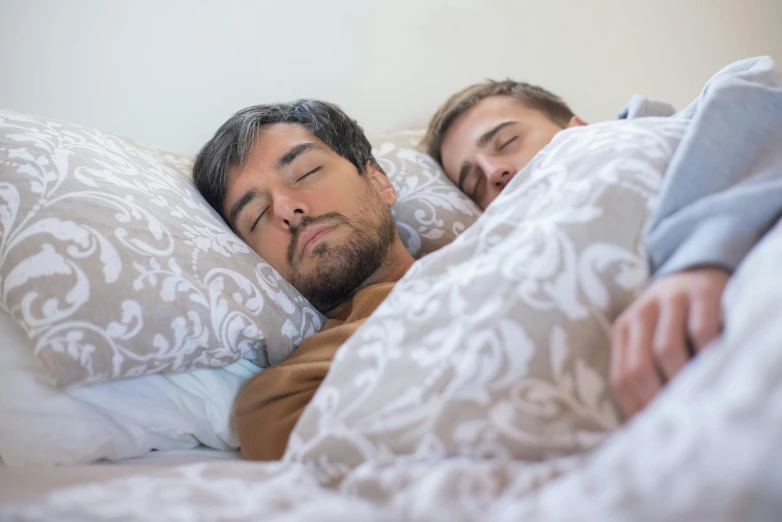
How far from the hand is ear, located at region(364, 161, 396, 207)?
32.0 inches

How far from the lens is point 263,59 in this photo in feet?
4.99

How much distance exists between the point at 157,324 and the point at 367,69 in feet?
3.47

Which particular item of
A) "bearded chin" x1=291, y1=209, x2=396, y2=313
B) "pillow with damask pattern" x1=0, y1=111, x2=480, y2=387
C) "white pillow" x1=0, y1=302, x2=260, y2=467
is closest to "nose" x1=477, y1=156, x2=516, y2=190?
"bearded chin" x1=291, y1=209, x2=396, y2=313

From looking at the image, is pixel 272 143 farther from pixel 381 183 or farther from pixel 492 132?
pixel 492 132

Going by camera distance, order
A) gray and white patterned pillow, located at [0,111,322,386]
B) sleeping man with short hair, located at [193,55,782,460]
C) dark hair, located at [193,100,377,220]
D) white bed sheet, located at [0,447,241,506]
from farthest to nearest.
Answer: dark hair, located at [193,100,377,220]
sleeping man with short hair, located at [193,55,782,460]
gray and white patterned pillow, located at [0,111,322,386]
white bed sheet, located at [0,447,241,506]

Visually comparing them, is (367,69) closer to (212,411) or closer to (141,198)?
(141,198)

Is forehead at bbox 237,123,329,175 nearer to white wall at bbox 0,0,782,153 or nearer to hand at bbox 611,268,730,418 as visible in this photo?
white wall at bbox 0,0,782,153

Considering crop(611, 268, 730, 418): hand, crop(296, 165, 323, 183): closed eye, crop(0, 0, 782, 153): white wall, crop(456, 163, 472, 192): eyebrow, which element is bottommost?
crop(456, 163, 472, 192): eyebrow

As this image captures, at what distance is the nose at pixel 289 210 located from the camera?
3.40ft

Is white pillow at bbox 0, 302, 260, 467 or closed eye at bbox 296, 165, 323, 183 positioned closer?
white pillow at bbox 0, 302, 260, 467

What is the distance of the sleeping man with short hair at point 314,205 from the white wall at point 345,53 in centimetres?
30

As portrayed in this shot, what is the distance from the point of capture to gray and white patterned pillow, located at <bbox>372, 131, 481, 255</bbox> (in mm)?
1258

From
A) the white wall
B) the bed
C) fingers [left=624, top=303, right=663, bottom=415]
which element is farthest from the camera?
the white wall

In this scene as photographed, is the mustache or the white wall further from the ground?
the white wall
